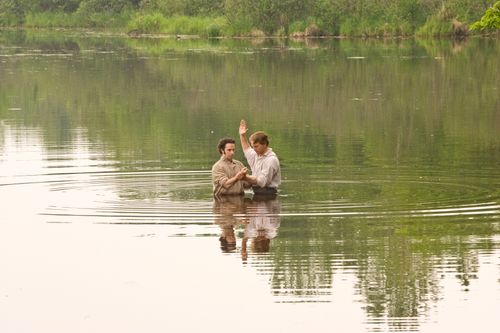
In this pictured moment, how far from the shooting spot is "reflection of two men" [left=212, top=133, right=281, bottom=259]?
578 inches

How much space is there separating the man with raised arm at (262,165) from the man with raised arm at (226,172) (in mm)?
159

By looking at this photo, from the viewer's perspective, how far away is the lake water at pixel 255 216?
417 inches

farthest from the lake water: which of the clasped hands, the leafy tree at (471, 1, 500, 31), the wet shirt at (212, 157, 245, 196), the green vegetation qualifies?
the green vegetation

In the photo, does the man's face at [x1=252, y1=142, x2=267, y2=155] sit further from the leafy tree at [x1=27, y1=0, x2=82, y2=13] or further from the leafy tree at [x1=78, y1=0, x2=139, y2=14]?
the leafy tree at [x1=27, y1=0, x2=82, y2=13]

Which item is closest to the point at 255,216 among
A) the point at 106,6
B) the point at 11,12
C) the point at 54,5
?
the point at 106,6

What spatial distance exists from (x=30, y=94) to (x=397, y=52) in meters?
21.8

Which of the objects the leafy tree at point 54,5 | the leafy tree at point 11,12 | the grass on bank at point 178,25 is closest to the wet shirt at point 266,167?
the grass on bank at point 178,25

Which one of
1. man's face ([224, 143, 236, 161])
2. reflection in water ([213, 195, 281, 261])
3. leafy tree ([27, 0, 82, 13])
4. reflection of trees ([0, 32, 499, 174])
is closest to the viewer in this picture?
reflection in water ([213, 195, 281, 261])

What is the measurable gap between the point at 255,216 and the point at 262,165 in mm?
1486

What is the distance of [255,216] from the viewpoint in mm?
15195

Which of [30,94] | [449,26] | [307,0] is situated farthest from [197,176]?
[307,0]

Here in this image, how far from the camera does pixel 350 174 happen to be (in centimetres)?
1848

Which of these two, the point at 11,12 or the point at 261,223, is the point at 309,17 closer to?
the point at 11,12

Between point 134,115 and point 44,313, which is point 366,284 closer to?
point 44,313
